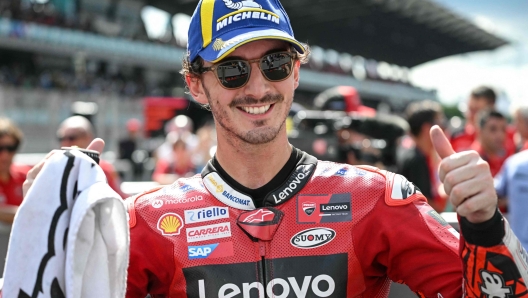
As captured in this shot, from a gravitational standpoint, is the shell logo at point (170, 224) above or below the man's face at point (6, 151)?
below

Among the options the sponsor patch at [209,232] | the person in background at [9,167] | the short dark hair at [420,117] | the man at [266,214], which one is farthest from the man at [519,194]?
the person in background at [9,167]

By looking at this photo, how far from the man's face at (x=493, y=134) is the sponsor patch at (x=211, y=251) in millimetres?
3596

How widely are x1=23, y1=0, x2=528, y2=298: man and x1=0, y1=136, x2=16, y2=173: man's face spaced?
10.5 feet

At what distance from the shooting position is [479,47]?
173 ft

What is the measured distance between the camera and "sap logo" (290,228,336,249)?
72.0 inches

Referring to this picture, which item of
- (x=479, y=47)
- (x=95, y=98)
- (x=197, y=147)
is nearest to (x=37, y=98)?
(x=95, y=98)

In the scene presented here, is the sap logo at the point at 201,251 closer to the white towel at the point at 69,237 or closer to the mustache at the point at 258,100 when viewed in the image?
the white towel at the point at 69,237

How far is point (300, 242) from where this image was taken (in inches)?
72.0

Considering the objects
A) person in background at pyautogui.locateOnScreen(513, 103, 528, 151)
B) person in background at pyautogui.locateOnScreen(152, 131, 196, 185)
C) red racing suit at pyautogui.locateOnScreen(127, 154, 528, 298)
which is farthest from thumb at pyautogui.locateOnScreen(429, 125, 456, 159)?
person in background at pyautogui.locateOnScreen(152, 131, 196, 185)

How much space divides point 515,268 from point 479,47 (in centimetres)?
5527

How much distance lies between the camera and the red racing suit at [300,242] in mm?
1783

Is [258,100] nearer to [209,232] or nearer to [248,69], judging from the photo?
[248,69]

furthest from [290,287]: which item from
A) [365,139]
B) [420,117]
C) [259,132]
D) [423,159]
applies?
[420,117]

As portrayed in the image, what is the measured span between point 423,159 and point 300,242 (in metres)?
2.90
